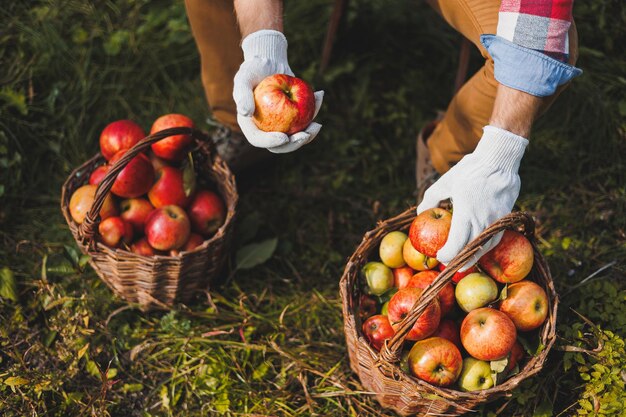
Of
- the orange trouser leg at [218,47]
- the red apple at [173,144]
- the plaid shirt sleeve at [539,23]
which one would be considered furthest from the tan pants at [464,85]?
the red apple at [173,144]

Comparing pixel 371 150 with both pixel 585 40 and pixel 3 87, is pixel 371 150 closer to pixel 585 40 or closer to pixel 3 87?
pixel 585 40

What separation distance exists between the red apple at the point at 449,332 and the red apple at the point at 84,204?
1.41m

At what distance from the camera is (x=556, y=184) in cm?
312

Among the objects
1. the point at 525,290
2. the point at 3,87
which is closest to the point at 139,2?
the point at 3,87

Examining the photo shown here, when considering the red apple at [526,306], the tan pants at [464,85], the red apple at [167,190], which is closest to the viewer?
the red apple at [526,306]

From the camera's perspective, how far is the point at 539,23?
2066 millimetres

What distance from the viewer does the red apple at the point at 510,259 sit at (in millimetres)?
2164

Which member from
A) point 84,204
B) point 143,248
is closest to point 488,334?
point 143,248

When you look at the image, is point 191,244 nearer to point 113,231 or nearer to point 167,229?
point 167,229

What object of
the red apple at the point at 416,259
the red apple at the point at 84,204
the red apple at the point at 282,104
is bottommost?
the red apple at the point at 416,259

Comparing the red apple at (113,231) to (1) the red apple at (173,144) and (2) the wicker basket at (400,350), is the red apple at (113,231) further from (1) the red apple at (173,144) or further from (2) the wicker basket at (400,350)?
(2) the wicker basket at (400,350)

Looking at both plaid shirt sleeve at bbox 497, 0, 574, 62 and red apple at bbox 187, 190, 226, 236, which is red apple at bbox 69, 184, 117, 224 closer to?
red apple at bbox 187, 190, 226, 236

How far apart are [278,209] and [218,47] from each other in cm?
87

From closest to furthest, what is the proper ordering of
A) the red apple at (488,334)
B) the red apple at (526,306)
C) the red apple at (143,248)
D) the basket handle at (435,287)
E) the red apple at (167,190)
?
the basket handle at (435,287) < the red apple at (488,334) < the red apple at (526,306) < the red apple at (143,248) < the red apple at (167,190)
